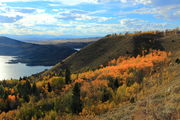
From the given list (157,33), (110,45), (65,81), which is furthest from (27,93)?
(157,33)

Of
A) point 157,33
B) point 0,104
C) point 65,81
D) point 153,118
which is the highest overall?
point 157,33

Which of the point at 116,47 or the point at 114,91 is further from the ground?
the point at 116,47

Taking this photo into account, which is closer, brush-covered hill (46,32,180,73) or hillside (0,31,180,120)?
hillside (0,31,180,120)

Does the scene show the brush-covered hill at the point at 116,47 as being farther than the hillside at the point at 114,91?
Yes

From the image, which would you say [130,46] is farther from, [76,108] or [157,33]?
[76,108]

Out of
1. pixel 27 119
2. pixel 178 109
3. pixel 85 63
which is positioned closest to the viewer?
pixel 178 109

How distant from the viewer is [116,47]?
307 ft

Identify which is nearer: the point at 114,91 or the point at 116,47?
the point at 114,91

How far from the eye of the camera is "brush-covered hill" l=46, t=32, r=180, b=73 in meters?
80.8

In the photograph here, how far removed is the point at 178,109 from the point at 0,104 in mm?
42665

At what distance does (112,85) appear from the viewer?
3042cm

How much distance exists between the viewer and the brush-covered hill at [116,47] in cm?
8076

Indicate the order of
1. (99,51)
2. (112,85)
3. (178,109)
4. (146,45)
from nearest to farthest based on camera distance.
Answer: (178,109) < (112,85) < (146,45) < (99,51)

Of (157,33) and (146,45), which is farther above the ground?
(157,33)
